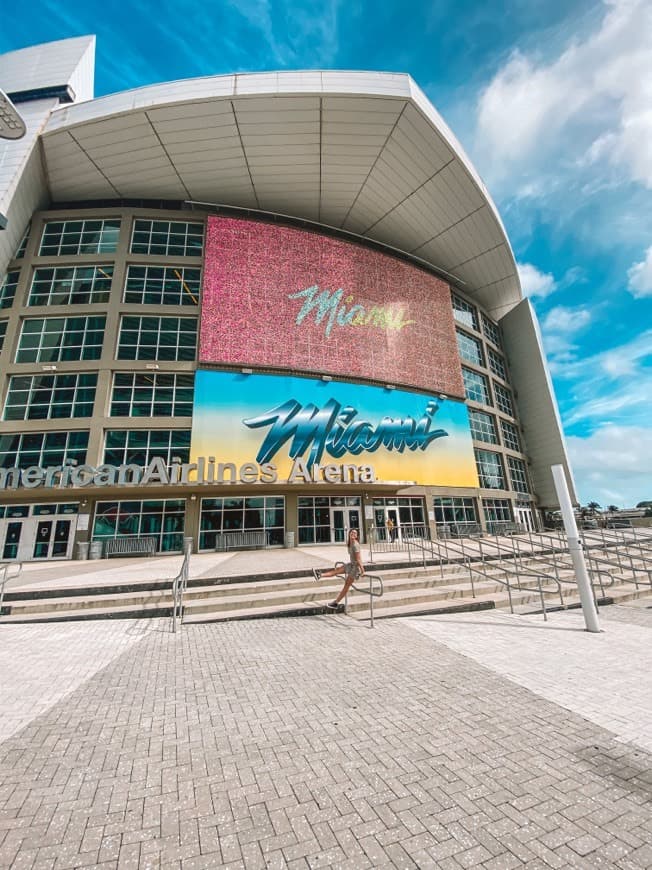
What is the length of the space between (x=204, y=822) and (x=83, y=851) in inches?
27.0

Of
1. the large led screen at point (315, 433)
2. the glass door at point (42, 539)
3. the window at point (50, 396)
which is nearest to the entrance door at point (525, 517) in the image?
the large led screen at point (315, 433)

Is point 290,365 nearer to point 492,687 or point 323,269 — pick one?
point 323,269

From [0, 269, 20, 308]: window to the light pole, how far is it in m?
15.5

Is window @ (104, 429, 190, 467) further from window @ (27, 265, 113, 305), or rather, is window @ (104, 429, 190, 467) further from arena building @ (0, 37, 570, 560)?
window @ (27, 265, 113, 305)

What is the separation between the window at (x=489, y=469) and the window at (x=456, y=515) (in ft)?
11.0

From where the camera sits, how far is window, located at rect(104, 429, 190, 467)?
2119cm

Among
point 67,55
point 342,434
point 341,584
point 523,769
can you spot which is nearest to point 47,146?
point 67,55

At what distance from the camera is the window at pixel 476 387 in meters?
33.6

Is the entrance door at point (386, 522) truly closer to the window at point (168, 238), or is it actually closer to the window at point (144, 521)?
the window at point (144, 521)

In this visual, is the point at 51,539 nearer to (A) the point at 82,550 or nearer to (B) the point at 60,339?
(A) the point at 82,550

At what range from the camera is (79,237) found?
84.7 ft

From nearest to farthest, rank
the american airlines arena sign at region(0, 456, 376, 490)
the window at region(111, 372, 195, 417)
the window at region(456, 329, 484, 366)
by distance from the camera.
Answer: the american airlines arena sign at region(0, 456, 376, 490)
the window at region(111, 372, 195, 417)
the window at region(456, 329, 484, 366)

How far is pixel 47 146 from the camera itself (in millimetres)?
23281

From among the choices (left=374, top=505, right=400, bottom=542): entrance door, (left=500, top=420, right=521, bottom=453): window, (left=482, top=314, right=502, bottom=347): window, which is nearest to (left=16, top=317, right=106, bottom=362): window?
(left=374, top=505, right=400, bottom=542): entrance door
